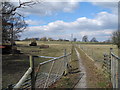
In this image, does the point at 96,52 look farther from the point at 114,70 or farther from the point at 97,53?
the point at 114,70

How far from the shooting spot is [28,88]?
4.13 meters

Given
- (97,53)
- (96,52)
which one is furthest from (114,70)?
(96,52)

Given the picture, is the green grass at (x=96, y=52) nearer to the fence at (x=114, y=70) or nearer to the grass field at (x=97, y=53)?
the grass field at (x=97, y=53)

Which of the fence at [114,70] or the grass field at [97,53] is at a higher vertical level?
the fence at [114,70]

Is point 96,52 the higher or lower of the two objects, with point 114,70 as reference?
lower

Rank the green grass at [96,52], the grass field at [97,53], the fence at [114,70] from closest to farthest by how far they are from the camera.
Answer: the fence at [114,70]
the grass field at [97,53]
the green grass at [96,52]

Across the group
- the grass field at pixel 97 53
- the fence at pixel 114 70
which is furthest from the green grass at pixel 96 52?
the fence at pixel 114 70

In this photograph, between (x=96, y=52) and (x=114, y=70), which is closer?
(x=114, y=70)

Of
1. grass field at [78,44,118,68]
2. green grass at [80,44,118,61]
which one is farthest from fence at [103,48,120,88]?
green grass at [80,44,118,61]

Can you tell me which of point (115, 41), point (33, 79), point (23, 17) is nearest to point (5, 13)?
point (23, 17)

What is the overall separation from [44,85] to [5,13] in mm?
13109

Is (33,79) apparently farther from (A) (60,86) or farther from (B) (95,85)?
(B) (95,85)

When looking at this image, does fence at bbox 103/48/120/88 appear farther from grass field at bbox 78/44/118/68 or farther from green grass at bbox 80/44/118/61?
green grass at bbox 80/44/118/61

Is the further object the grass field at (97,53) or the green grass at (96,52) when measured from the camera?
the green grass at (96,52)
